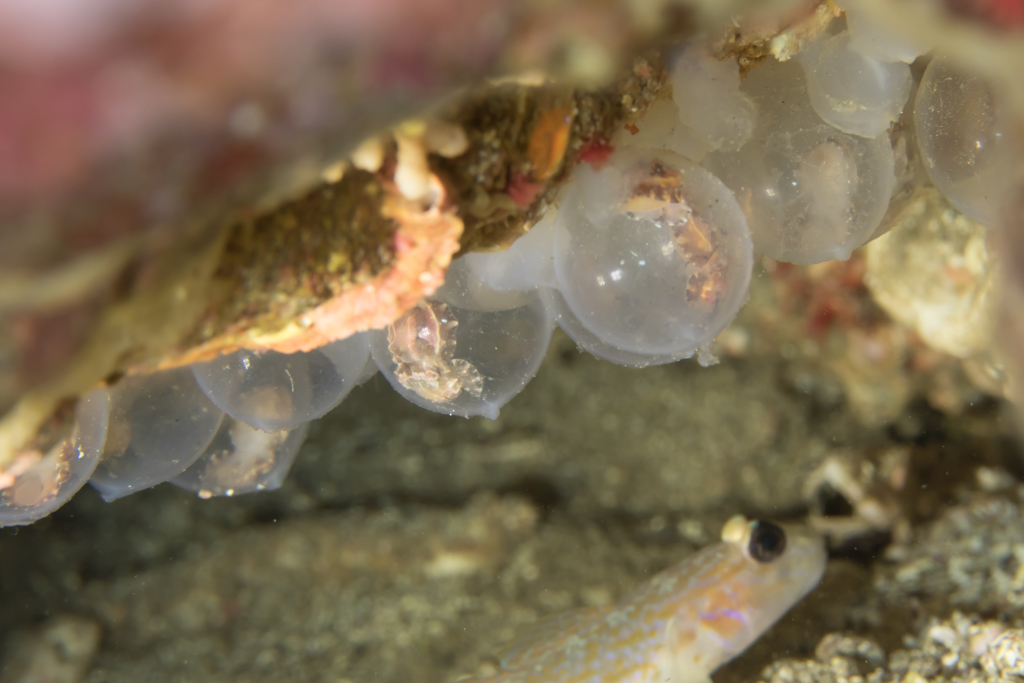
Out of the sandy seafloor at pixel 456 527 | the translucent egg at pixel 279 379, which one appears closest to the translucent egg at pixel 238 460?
the translucent egg at pixel 279 379

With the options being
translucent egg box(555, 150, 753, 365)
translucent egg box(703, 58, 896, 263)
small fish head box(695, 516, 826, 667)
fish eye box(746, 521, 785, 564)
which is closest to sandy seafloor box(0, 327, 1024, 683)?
small fish head box(695, 516, 826, 667)

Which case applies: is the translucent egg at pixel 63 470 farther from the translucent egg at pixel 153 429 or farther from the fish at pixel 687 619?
the fish at pixel 687 619

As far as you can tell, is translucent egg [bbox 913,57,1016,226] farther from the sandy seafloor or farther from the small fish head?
the sandy seafloor

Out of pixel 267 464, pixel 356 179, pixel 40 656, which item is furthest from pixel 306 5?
pixel 40 656

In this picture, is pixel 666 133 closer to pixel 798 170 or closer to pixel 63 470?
pixel 798 170

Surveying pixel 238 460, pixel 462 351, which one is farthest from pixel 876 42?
pixel 238 460

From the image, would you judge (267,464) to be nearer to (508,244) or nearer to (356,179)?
(508,244)

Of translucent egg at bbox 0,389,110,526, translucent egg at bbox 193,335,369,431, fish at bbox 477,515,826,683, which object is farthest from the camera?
fish at bbox 477,515,826,683
